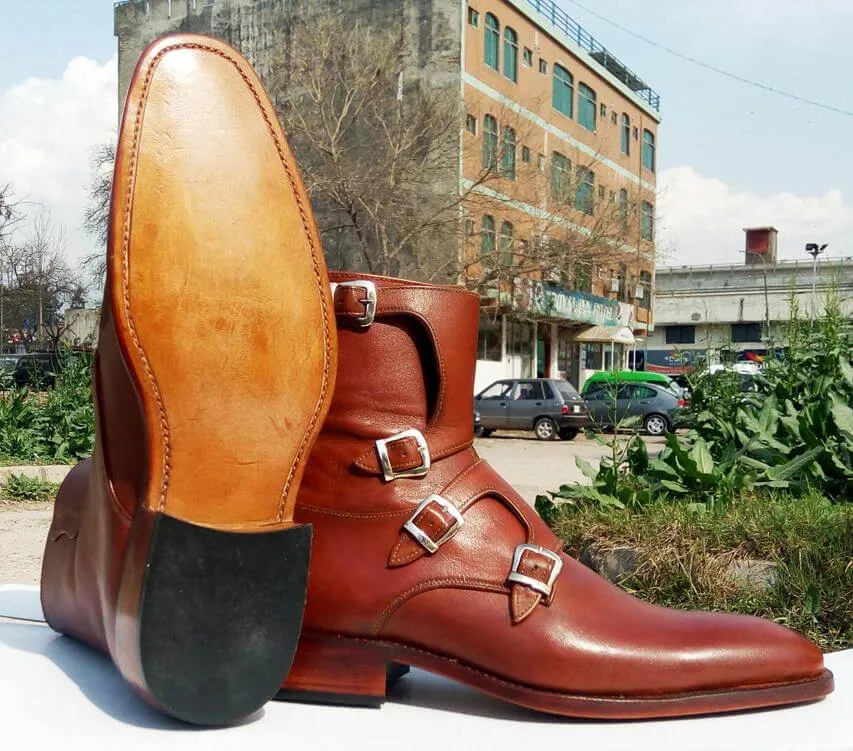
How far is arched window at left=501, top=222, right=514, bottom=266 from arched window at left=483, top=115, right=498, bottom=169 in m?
1.83

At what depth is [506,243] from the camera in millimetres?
23844

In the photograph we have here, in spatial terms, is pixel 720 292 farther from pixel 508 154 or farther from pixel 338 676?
pixel 338 676

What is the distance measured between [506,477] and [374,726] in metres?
9.03

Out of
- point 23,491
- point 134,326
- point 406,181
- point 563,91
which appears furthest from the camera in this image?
point 563,91

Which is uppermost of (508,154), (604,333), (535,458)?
(508,154)

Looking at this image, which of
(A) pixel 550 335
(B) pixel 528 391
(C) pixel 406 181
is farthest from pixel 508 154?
(A) pixel 550 335

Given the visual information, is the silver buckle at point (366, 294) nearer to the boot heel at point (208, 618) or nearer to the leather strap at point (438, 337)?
the leather strap at point (438, 337)

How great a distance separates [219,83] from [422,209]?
22455 millimetres

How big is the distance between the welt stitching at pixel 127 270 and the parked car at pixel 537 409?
17993 mm

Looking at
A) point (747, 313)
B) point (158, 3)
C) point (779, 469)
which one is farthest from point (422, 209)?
point (747, 313)

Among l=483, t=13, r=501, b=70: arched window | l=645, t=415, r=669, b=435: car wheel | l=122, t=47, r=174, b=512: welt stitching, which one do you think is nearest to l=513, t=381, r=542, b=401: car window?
l=645, t=415, r=669, b=435: car wheel

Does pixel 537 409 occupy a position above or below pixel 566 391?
below

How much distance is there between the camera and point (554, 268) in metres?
23.2

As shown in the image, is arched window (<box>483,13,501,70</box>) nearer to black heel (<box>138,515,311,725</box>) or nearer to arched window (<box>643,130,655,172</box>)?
arched window (<box>643,130,655,172</box>)
